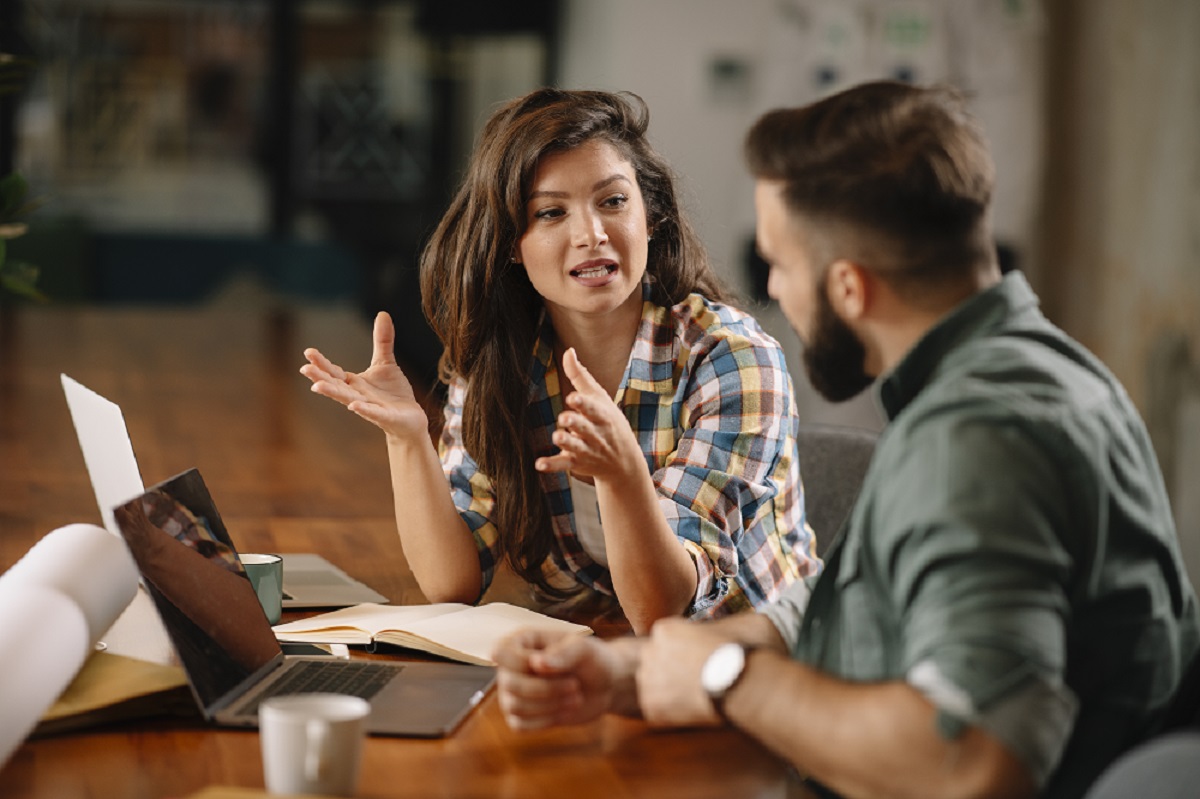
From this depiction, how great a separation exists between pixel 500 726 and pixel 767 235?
489 millimetres

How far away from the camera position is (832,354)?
1167 millimetres

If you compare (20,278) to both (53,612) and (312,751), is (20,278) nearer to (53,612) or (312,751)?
(53,612)

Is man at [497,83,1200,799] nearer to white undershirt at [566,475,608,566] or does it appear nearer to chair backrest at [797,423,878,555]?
white undershirt at [566,475,608,566]

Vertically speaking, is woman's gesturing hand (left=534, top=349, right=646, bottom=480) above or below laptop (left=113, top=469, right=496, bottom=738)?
above

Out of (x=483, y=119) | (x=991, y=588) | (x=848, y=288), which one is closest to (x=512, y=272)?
(x=848, y=288)

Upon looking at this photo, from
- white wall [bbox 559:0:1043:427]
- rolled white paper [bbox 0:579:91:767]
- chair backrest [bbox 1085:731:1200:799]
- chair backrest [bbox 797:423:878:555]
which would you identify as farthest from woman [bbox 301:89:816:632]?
white wall [bbox 559:0:1043:427]

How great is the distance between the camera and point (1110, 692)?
1.08 m

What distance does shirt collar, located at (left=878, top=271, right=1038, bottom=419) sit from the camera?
1.11 meters

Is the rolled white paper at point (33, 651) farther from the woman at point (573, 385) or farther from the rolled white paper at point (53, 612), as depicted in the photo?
the woman at point (573, 385)

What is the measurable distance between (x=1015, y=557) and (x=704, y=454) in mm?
812

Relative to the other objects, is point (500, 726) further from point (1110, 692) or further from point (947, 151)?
point (947, 151)

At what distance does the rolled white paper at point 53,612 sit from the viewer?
108cm

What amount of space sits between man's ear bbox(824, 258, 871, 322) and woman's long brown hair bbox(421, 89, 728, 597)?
0.74 m

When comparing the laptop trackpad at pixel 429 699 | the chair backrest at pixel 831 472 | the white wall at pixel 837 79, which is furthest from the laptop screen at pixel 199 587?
the white wall at pixel 837 79
